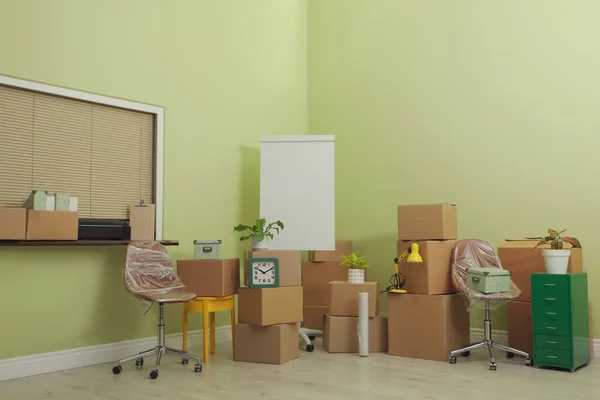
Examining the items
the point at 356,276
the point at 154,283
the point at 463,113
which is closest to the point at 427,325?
the point at 356,276

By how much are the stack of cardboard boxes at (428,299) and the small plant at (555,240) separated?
66 centimetres

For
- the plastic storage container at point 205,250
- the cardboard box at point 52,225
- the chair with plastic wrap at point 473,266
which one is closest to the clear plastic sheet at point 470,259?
the chair with plastic wrap at point 473,266

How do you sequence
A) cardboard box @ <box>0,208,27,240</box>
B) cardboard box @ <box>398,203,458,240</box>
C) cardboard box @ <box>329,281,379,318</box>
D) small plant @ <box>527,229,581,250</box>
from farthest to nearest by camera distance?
cardboard box @ <box>329,281,379,318</box>
cardboard box @ <box>398,203,458,240</box>
small plant @ <box>527,229,581,250</box>
cardboard box @ <box>0,208,27,240</box>

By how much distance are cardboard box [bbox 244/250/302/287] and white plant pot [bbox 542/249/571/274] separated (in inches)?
72.3

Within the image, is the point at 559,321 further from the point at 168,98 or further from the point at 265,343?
the point at 168,98

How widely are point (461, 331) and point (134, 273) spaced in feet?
8.33

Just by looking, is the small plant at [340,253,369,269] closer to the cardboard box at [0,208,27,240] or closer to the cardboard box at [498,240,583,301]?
the cardboard box at [498,240,583,301]

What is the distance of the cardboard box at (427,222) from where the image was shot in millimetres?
4578

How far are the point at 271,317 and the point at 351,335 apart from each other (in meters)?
0.81

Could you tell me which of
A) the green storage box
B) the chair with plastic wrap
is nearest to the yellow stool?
the chair with plastic wrap

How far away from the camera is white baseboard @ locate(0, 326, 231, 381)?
3.91 metres

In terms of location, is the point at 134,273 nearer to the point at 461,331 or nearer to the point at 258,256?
the point at 258,256

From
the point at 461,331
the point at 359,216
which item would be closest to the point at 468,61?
the point at 359,216

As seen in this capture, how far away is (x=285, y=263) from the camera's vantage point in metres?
4.50
